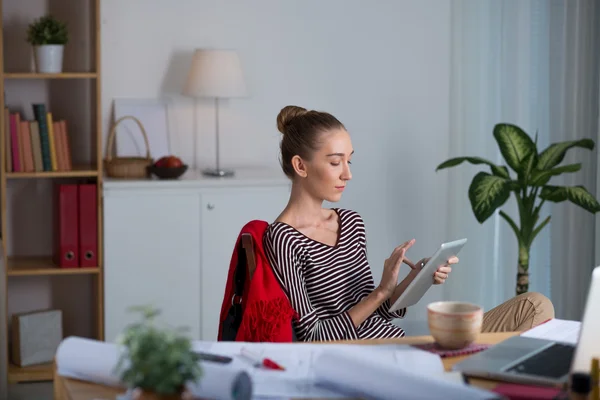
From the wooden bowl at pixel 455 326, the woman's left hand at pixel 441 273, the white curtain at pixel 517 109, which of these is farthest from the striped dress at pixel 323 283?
the white curtain at pixel 517 109

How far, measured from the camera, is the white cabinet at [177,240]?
3.92 meters

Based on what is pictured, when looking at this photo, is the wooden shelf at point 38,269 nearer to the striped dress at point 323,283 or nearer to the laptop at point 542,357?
the striped dress at point 323,283

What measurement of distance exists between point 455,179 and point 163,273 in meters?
1.56

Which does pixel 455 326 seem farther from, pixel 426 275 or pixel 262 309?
pixel 262 309

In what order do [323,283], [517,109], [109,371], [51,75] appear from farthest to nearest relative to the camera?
[517,109] < [51,75] < [323,283] < [109,371]

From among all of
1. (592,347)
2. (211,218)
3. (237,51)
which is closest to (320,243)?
(592,347)

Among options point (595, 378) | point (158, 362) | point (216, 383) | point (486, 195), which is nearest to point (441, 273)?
point (595, 378)

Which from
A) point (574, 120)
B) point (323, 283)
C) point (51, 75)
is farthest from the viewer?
point (574, 120)

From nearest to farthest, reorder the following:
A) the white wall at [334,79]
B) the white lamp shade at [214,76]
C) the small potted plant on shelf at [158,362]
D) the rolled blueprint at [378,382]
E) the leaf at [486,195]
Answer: the small potted plant on shelf at [158,362] < the rolled blueprint at [378,382] < the leaf at [486,195] < the white lamp shade at [214,76] < the white wall at [334,79]

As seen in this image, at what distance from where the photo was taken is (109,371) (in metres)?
1.62

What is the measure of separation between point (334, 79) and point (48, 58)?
4.44 feet

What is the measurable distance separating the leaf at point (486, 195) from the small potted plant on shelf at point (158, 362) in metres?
2.79

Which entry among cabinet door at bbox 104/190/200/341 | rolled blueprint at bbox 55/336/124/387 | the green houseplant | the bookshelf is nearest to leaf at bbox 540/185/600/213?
the green houseplant

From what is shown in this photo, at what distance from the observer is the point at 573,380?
144 cm
